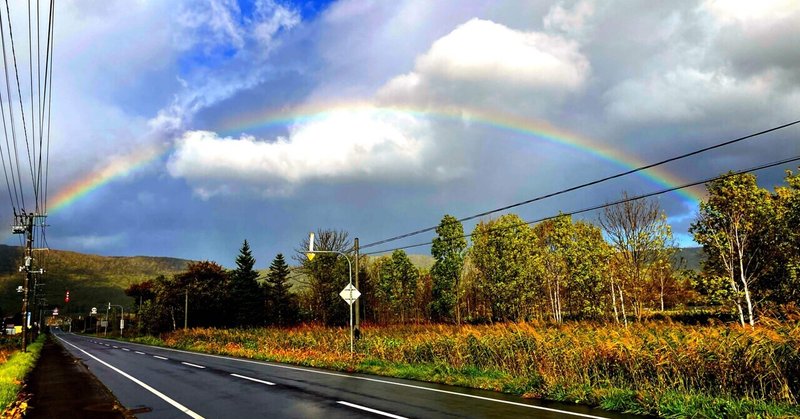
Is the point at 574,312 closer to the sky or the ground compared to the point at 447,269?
closer to the ground

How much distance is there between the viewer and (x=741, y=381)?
34.7ft

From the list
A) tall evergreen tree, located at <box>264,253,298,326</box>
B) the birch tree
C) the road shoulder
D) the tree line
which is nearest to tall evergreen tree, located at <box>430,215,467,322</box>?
the tree line

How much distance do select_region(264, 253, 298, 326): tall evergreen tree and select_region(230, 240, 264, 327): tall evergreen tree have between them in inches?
113

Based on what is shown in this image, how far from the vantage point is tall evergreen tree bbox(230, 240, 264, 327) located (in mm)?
76875

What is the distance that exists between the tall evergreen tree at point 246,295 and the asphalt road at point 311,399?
193 ft

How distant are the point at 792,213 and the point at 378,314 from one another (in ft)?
216

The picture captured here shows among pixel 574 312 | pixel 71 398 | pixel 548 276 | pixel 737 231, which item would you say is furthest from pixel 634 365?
pixel 574 312

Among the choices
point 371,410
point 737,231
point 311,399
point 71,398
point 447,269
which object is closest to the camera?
point 371,410

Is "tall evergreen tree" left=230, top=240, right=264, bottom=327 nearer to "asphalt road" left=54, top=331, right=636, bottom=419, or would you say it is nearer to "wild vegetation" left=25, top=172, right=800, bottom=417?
"wild vegetation" left=25, top=172, right=800, bottom=417

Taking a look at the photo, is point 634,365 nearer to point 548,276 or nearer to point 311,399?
Answer: point 311,399

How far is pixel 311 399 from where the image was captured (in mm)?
13133

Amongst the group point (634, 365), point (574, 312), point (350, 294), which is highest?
point (350, 294)

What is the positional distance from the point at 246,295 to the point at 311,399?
2714 inches

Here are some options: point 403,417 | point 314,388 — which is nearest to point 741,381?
point 403,417
